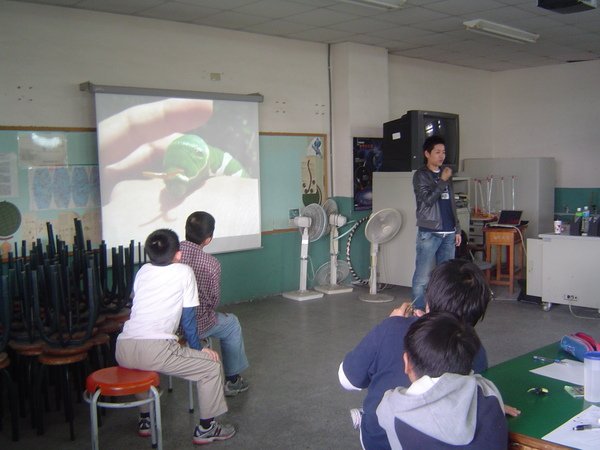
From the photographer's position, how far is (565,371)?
7.10 ft

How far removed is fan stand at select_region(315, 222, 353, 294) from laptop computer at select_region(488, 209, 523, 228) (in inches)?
75.4

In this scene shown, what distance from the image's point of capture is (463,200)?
7148 millimetres

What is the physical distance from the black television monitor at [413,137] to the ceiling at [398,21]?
2.99ft

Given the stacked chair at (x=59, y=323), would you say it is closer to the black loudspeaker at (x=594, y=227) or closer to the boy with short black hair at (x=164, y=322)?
the boy with short black hair at (x=164, y=322)

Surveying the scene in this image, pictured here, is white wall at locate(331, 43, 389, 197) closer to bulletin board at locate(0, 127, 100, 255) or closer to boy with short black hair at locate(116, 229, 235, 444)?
bulletin board at locate(0, 127, 100, 255)

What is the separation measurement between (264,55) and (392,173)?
6.32 ft

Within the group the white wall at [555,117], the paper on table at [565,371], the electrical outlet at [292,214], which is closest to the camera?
the paper on table at [565,371]

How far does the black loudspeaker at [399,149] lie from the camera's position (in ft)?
21.8

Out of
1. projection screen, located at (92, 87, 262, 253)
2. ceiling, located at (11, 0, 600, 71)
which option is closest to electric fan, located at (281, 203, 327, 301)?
projection screen, located at (92, 87, 262, 253)

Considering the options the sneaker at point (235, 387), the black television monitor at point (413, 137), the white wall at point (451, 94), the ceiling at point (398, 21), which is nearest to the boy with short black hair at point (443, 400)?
the sneaker at point (235, 387)

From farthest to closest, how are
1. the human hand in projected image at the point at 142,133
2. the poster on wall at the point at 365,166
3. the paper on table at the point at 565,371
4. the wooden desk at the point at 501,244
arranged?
1. the poster on wall at the point at 365,166
2. the wooden desk at the point at 501,244
3. the human hand in projected image at the point at 142,133
4. the paper on table at the point at 565,371

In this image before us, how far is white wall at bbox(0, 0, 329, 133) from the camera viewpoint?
4.87 m

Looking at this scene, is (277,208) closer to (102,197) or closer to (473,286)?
(102,197)

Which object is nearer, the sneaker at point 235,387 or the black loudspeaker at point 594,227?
the sneaker at point 235,387
